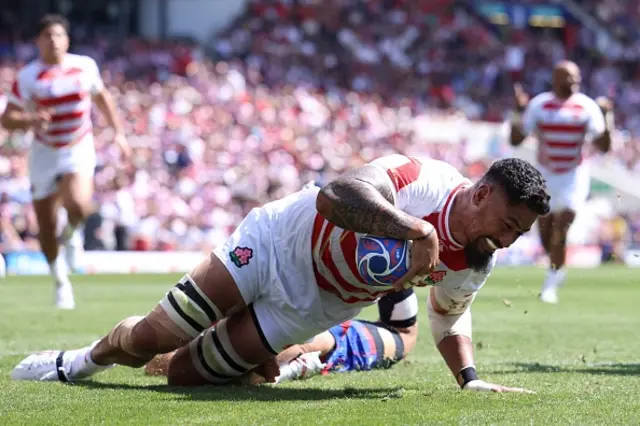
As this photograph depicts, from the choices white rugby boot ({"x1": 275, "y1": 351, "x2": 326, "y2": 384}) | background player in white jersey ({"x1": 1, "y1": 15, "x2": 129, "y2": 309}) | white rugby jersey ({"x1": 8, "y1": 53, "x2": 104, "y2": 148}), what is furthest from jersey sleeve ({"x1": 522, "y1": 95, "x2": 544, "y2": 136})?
white rugby boot ({"x1": 275, "y1": 351, "x2": 326, "y2": 384})

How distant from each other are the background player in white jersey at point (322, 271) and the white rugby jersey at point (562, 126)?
711cm

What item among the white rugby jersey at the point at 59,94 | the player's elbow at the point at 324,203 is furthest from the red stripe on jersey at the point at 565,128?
the player's elbow at the point at 324,203

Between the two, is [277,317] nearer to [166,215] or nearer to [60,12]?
[166,215]

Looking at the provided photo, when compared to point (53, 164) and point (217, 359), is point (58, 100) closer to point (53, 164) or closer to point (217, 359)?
point (53, 164)

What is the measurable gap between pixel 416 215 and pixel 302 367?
1.47 metres

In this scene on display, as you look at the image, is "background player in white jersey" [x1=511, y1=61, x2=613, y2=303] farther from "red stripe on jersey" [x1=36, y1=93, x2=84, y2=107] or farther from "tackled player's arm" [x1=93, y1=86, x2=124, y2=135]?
"red stripe on jersey" [x1=36, y1=93, x2=84, y2=107]

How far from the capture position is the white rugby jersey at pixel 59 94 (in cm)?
1110

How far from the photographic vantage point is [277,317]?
5.64 metres

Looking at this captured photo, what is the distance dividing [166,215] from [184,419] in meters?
18.1

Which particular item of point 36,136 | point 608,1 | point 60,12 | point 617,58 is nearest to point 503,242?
point 36,136

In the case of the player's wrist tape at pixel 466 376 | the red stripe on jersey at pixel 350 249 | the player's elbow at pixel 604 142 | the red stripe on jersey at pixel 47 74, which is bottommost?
the player's elbow at pixel 604 142

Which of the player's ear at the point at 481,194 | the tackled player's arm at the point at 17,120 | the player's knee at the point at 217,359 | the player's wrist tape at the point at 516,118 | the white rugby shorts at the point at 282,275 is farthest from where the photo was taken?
the player's wrist tape at the point at 516,118

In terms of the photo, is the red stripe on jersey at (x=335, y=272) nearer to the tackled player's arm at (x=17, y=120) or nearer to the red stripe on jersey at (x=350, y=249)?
the red stripe on jersey at (x=350, y=249)

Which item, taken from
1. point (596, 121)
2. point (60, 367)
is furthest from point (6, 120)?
point (596, 121)
